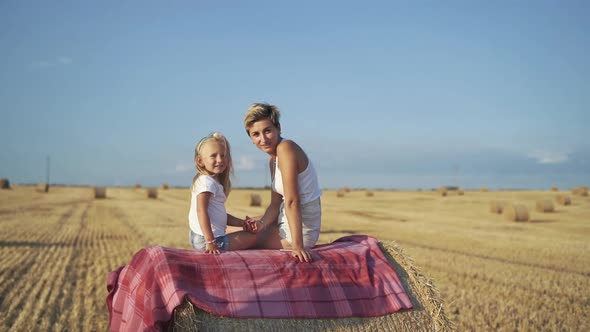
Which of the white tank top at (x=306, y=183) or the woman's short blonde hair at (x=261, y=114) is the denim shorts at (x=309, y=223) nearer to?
the white tank top at (x=306, y=183)

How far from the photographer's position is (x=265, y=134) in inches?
187

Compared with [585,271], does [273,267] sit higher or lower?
higher

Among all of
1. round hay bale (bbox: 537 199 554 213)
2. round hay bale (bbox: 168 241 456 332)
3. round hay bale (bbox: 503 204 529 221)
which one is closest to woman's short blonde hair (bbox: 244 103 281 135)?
round hay bale (bbox: 168 241 456 332)

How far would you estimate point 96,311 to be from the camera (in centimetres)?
794

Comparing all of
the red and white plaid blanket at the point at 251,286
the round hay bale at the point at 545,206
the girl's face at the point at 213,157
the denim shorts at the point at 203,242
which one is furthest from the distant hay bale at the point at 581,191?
the girl's face at the point at 213,157

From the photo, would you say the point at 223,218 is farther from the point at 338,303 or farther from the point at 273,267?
the point at 338,303

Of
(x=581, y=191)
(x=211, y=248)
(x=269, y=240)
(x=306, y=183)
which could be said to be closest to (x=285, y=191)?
(x=306, y=183)

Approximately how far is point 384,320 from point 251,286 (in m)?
1.13

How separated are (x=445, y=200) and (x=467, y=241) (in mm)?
26764

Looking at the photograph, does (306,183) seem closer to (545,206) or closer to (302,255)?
(302,255)

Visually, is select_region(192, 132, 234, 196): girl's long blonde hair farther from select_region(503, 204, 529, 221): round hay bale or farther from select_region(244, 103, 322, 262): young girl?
select_region(503, 204, 529, 221): round hay bale

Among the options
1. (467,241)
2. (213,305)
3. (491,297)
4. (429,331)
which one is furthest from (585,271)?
(213,305)

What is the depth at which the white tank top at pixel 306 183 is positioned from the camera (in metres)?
4.80

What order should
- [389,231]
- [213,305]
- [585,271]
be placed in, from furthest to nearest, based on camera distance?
[389,231] < [585,271] < [213,305]
